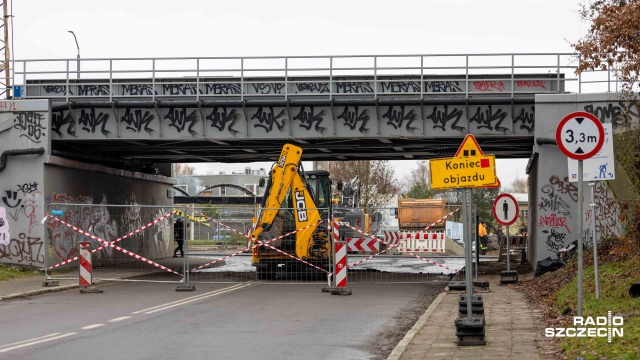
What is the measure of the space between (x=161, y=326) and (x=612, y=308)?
21.7ft

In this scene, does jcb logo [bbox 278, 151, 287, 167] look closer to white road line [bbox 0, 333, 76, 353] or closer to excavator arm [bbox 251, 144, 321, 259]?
excavator arm [bbox 251, 144, 321, 259]

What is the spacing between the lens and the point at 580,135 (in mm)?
11859

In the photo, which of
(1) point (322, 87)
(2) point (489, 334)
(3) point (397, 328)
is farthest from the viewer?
(1) point (322, 87)

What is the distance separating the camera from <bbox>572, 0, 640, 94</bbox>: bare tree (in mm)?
17875

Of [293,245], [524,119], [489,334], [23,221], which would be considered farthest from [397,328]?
[23,221]

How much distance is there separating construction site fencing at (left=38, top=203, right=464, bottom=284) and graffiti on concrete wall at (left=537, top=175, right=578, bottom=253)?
2.66 metres

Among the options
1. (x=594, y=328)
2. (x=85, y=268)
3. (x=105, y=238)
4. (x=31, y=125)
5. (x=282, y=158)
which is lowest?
(x=594, y=328)

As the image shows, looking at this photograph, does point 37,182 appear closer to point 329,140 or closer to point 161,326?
point 329,140

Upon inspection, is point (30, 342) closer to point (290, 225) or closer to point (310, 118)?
point (290, 225)

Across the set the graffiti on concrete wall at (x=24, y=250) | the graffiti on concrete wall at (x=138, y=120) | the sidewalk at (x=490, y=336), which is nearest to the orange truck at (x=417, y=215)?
the graffiti on concrete wall at (x=138, y=120)

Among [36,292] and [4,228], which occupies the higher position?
[4,228]

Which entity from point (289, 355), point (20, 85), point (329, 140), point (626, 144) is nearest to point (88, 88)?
point (20, 85)

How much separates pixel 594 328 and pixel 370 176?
57.6 meters

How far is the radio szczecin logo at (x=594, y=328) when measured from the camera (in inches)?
422
